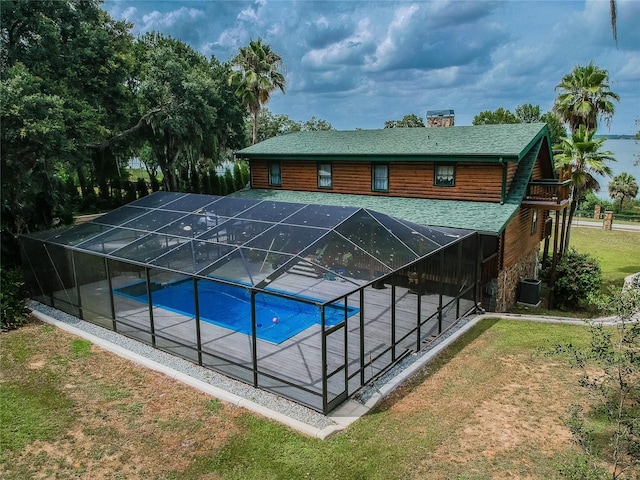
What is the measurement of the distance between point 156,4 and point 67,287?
59.2 feet

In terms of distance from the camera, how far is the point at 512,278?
15.5 m

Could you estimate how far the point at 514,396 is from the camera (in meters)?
7.65

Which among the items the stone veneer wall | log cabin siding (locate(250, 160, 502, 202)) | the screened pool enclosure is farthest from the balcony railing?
the screened pool enclosure

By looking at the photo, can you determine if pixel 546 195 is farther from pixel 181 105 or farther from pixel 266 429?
pixel 181 105

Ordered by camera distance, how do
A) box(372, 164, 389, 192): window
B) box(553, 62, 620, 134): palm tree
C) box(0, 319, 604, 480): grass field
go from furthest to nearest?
box(553, 62, 620, 134): palm tree
box(372, 164, 389, 192): window
box(0, 319, 604, 480): grass field

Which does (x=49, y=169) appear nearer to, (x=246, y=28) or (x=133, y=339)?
(x=133, y=339)

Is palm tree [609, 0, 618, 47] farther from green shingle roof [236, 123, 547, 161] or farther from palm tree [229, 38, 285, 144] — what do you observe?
palm tree [229, 38, 285, 144]

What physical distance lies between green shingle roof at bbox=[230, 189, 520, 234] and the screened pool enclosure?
92 cm

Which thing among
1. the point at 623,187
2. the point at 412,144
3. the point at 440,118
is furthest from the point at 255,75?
the point at 623,187

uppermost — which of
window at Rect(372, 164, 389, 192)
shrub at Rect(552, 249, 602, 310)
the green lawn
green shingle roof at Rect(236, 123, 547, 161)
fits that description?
green shingle roof at Rect(236, 123, 547, 161)

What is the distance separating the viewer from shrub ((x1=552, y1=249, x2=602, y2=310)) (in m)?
15.9

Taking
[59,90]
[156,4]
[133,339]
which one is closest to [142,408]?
[133,339]

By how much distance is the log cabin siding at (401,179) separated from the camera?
47.8 ft

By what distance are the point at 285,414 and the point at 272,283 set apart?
341 cm
